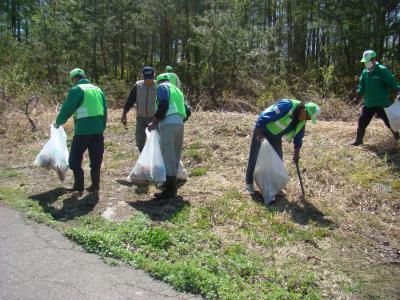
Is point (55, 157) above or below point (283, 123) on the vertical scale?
below

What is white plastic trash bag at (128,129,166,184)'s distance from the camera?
5.96 metres

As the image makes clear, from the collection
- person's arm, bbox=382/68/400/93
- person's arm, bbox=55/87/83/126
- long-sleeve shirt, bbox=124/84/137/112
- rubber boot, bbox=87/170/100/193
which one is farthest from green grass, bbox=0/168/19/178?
person's arm, bbox=382/68/400/93

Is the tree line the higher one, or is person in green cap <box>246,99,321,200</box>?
the tree line

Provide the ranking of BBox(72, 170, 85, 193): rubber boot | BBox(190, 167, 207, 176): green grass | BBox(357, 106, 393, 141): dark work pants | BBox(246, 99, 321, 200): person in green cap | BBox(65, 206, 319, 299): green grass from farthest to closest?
BBox(357, 106, 393, 141): dark work pants, BBox(190, 167, 207, 176): green grass, BBox(72, 170, 85, 193): rubber boot, BBox(246, 99, 321, 200): person in green cap, BBox(65, 206, 319, 299): green grass

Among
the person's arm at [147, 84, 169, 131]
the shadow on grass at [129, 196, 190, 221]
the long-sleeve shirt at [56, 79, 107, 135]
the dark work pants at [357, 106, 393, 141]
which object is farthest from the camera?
the dark work pants at [357, 106, 393, 141]

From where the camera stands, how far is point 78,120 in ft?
20.5

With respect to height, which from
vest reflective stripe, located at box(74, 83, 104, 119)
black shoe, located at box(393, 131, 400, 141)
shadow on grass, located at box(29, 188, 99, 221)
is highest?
vest reflective stripe, located at box(74, 83, 104, 119)

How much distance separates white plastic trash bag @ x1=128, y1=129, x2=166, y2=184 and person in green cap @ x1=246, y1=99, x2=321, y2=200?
131 cm

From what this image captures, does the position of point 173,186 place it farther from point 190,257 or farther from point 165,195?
point 190,257

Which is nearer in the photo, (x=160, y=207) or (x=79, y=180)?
(x=160, y=207)

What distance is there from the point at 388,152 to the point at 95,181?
4.76 metres

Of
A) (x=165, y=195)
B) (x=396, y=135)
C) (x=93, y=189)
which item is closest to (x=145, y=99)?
(x=93, y=189)

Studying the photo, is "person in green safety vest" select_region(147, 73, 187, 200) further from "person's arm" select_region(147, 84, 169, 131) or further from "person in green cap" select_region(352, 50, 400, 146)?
"person in green cap" select_region(352, 50, 400, 146)

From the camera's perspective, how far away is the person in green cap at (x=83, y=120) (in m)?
6.16
